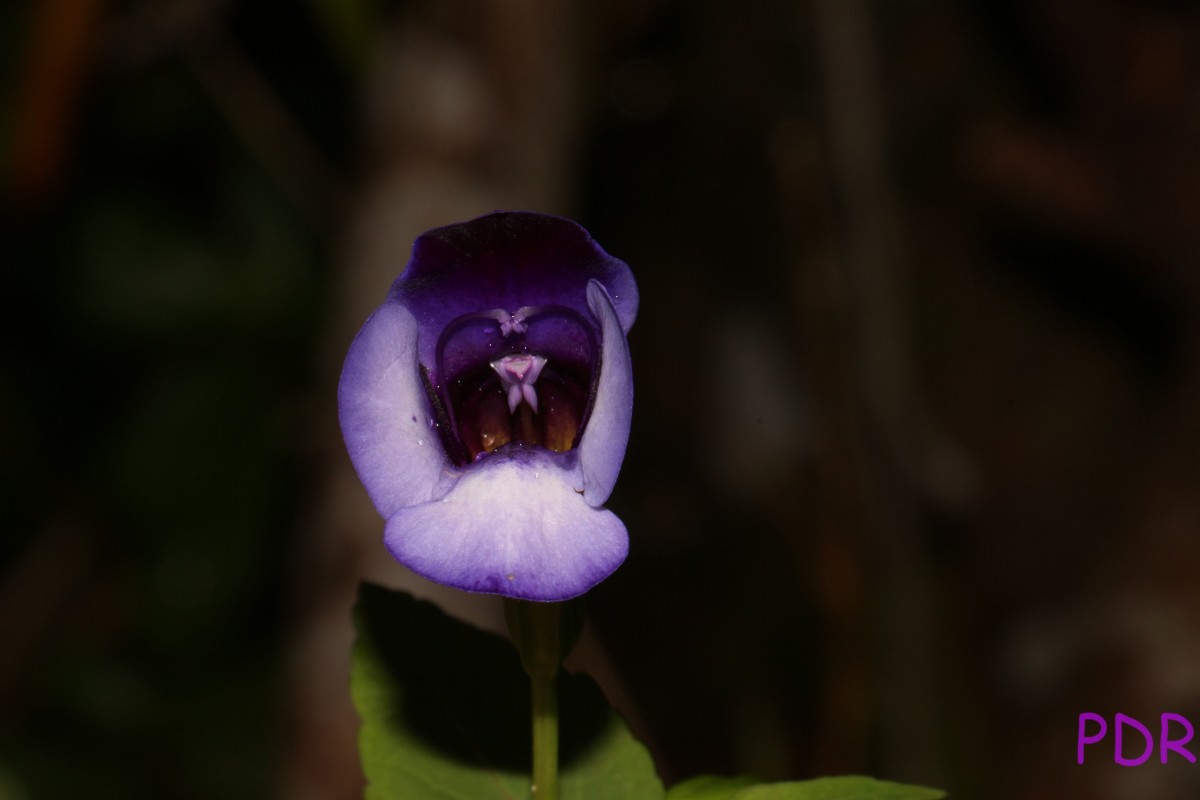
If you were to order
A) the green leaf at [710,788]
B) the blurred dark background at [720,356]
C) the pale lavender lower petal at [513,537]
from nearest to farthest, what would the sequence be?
1. the pale lavender lower petal at [513,537]
2. the green leaf at [710,788]
3. the blurred dark background at [720,356]

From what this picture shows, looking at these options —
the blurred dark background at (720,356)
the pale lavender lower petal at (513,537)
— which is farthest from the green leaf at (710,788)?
the blurred dark background at (720,356)

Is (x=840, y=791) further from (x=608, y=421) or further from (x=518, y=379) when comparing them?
(x=518, y=379)

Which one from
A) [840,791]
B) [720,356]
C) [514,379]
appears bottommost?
[840,791]

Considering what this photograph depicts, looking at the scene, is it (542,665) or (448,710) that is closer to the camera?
(542,665)

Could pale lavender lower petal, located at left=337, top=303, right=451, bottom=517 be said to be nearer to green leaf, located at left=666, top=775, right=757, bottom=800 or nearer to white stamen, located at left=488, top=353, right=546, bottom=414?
white stamen, located at left=488, top=353, right=546, bottom=414

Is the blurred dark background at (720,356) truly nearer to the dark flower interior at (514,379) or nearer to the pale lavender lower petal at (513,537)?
the dark flower interior at (514,379)

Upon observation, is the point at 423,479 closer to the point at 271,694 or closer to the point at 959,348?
the point at 271,694

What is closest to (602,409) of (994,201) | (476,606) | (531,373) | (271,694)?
(531,373)

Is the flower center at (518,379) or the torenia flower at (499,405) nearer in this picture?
the torenia flower at (499,405)

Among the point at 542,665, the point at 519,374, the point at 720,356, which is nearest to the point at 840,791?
the point at 542,665
